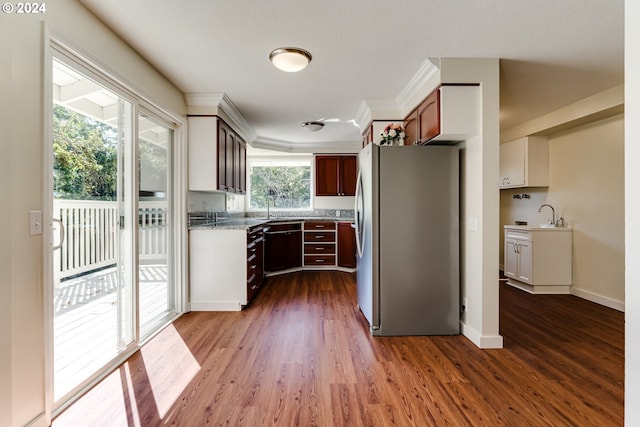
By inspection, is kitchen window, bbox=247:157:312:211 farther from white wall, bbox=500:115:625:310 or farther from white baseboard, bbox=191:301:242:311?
white wall, bbox=500:115:625:310

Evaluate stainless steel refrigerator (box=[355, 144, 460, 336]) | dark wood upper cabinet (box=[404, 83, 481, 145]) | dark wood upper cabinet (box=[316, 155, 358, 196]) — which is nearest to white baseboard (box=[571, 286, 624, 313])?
stainless steel refrigerator (box=[355, 144, 460, 336])

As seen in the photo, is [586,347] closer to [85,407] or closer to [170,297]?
[85,407]

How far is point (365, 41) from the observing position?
6.90 feet

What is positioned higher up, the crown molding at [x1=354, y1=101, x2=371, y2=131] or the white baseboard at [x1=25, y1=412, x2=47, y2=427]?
the crown molding at [x1=354, y1=101, x2=371, y2=131]

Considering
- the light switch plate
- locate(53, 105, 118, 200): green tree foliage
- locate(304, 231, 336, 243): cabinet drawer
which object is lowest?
locate(304, 231, 336, 243): cabinet drawer

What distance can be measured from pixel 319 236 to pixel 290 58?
3323 mm

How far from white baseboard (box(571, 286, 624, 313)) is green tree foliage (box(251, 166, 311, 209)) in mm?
4374

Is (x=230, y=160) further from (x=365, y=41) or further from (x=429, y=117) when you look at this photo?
(x=429, y=117)

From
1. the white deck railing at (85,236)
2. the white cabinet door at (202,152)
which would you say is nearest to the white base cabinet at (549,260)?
the white cabinet door at (202,152)

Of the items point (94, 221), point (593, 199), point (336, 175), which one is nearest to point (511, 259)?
point (593, 199)

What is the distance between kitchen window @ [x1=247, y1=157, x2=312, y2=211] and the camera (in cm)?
583

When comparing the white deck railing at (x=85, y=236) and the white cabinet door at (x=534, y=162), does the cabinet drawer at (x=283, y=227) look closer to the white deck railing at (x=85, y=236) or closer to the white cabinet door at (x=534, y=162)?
the white deck railing at (x=85, y=236)

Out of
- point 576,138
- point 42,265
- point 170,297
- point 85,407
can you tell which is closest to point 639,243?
point 42,265

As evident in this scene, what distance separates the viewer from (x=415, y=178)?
2.57m
